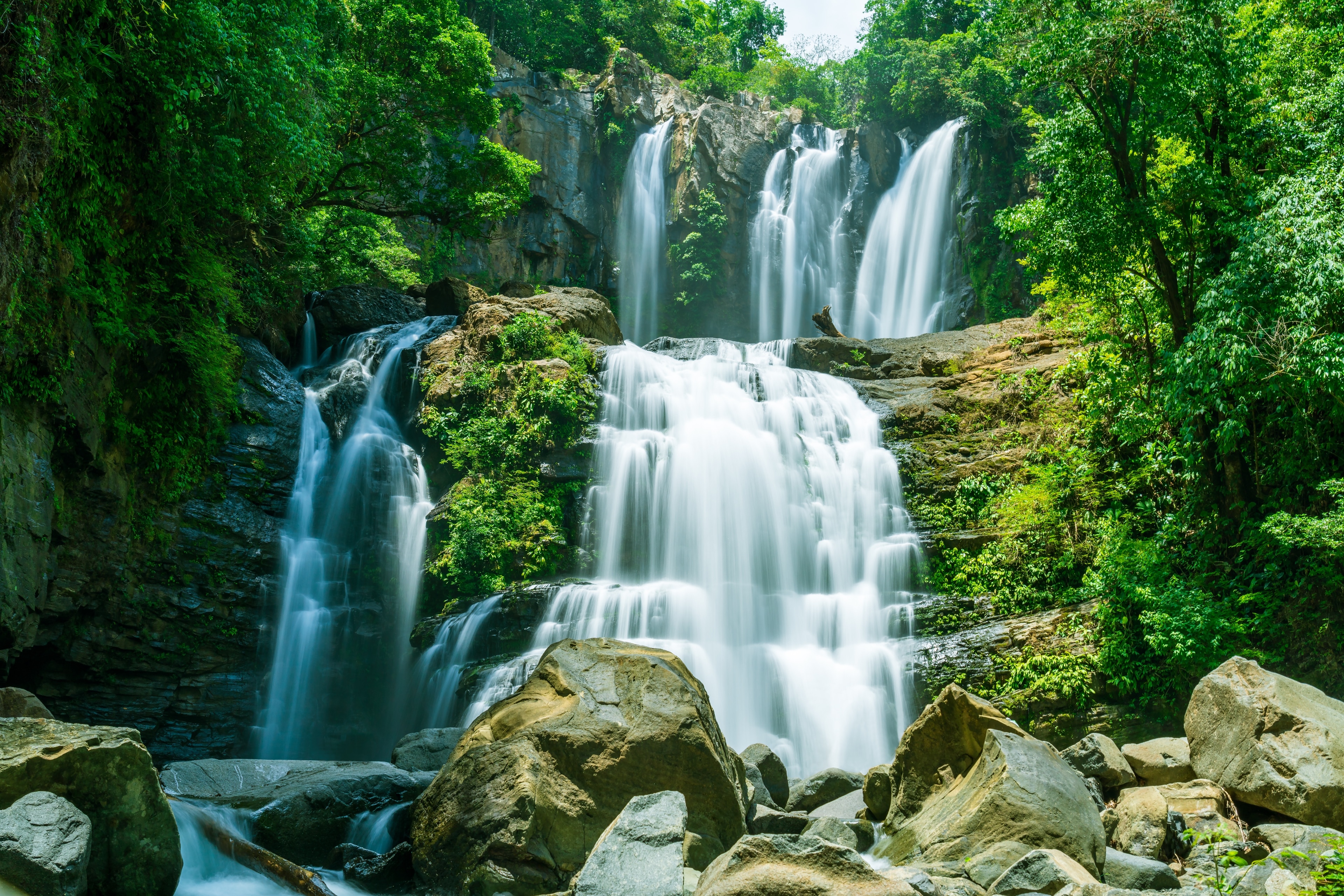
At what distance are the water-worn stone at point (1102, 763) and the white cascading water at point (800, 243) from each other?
23586 millimetres

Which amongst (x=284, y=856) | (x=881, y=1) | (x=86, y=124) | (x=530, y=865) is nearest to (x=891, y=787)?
(x=530, y=865)

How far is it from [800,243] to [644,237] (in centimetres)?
590

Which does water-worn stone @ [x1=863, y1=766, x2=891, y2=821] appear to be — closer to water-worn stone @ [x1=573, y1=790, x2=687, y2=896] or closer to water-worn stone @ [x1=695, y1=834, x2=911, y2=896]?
water-worn stone @ [x1=573, y1=790, x2=687, y2=896]

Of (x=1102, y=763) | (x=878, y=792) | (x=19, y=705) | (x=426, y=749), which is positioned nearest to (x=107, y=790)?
(x=19, y=705)

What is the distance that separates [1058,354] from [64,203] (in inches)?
604

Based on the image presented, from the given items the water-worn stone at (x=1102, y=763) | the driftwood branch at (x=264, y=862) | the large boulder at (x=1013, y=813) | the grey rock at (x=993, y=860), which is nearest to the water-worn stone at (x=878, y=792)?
the large boulder at (x=1013, y=813)

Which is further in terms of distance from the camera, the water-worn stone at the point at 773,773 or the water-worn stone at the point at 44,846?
the water-worn stone at the point at 773,773

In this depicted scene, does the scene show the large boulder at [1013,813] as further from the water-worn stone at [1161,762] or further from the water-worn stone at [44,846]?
the water-worn stone at [44,846]

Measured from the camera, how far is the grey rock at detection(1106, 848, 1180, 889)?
5.50 meters

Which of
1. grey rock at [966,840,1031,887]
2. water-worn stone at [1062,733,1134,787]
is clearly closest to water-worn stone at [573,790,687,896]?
grey rock at [966,840,1031,887]

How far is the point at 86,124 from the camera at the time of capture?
9.56 m

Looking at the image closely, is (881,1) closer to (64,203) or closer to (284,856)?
(64,203)

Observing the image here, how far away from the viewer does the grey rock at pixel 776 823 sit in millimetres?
7367

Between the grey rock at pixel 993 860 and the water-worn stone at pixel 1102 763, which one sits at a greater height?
the water-worn stone at pixel 1102 763
